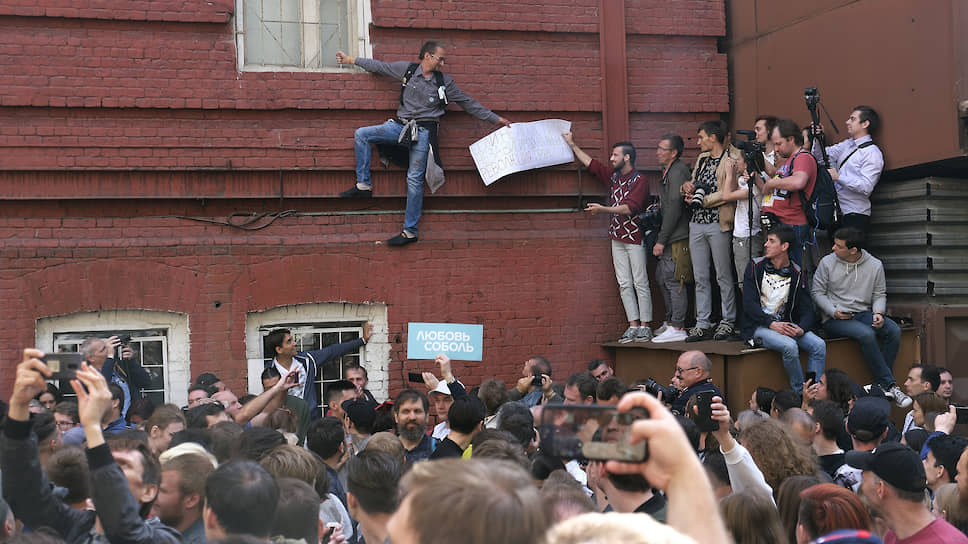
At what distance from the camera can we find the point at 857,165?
1057cm

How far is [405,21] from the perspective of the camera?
1104cm

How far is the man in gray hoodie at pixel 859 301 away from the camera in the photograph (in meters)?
10.2

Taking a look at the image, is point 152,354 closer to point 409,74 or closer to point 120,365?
point 120,365

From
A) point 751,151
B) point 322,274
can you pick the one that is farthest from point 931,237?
point 322,274

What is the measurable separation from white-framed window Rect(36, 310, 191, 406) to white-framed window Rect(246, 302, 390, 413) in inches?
34.7

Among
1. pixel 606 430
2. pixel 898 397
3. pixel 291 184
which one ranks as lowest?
pixel 898 397

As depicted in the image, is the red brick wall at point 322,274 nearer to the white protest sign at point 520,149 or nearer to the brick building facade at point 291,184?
the brick building facade at point 291,184

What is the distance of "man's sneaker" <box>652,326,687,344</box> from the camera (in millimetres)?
11188

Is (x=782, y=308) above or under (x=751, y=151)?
under

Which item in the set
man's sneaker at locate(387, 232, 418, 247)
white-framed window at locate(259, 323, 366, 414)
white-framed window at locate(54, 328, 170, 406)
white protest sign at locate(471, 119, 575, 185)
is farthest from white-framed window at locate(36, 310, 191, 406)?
white protest sign at locate(471, 119, 575, 185)

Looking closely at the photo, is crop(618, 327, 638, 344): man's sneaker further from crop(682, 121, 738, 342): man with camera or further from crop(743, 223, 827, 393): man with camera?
crop(743, 223, 827, 393): man with camera

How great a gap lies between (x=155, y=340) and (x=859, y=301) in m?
7.34

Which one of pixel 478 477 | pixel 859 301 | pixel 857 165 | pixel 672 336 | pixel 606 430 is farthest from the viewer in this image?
pixel 672 336

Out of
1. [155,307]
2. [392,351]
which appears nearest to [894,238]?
[392,351]
